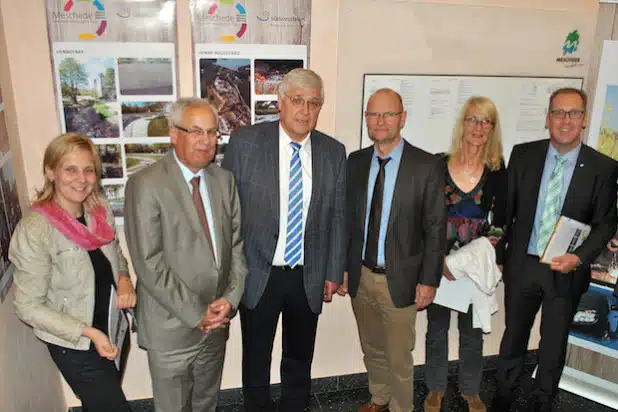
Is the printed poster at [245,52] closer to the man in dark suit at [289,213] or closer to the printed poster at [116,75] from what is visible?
the printed poster at [116,75]

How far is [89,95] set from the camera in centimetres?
266

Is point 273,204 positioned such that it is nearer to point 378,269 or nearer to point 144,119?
point 378,269

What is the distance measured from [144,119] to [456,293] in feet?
6.57

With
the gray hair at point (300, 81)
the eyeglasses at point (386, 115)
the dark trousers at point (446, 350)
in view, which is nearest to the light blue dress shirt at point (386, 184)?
the eyeglasses at point (386, 115)

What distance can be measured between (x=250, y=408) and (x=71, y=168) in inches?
63.7

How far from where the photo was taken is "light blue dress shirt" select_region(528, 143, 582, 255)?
2.72m

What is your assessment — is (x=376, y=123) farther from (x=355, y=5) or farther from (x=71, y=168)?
(x=71, y=168)

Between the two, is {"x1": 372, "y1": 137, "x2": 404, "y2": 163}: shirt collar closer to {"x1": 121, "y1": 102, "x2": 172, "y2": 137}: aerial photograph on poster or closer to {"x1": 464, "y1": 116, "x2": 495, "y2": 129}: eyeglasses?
{"x1": 464, "y1": 116, "x2": 495, "y2": 129}: eyeglasses

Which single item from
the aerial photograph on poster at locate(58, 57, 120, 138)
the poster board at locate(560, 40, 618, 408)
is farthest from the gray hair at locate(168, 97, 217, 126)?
the poster board at locate(560, 40, 618, 408)

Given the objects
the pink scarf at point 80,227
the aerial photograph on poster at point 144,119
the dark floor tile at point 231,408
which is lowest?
the dark floor tile at point 231,408

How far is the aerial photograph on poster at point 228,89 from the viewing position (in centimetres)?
278

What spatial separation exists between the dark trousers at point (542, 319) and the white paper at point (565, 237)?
11 cm

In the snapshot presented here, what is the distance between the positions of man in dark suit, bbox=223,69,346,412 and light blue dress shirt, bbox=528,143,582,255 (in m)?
1.09

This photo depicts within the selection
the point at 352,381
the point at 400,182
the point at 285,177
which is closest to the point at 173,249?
the point at 285,177
